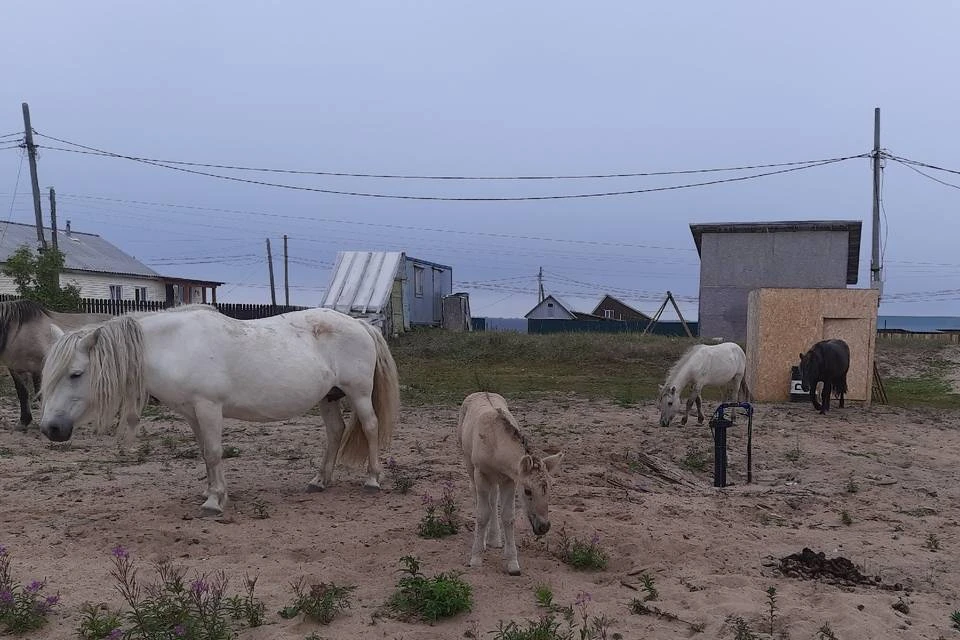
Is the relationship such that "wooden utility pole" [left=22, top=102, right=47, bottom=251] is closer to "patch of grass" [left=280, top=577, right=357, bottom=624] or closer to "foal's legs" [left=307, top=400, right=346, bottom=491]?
"foal's legs" [left=307, top=400, right=346, bottom=491]

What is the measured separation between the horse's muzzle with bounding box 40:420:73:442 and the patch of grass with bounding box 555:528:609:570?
4019 mm

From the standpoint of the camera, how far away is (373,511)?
238 inches

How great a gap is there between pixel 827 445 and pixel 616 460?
3625 mm

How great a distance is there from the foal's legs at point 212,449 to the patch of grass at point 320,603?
199 cm

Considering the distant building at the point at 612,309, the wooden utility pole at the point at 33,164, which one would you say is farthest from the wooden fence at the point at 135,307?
the distant building at the point at 612,309

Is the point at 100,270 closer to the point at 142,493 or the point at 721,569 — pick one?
the point at 142,493

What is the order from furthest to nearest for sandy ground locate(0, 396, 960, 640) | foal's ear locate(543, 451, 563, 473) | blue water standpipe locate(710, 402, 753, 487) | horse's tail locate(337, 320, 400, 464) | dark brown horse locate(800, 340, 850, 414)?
dark brown horse locate(800, 340, 850, 414) < blue water standpipe locate(710, 402, 753, 487) < horse's tail locate(337, 320, 400, 464) < foal's ear locate(543, 451, 563, 473) < sandy ground locate(0, 396, 960, 640)

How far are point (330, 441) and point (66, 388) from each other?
7.85 feet

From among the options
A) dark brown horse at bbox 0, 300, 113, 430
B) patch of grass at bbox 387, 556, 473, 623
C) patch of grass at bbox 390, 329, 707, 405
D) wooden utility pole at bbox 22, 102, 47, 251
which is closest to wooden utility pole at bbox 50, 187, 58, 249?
wooden utility pole at bbox 22, 102, 47, 251

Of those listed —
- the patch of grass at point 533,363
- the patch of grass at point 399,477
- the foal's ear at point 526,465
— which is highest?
the foal's ear at point 526,465

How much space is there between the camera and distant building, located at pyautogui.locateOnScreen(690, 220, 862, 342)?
87.4 ft

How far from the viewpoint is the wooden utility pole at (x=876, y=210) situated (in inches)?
843

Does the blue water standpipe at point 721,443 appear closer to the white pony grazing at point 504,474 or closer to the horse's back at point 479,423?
the horse's back at point 479,423

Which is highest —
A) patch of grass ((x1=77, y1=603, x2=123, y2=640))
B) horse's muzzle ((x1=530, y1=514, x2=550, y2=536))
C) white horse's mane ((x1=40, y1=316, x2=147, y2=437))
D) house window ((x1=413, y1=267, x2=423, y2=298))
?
house window ((x1=413, y1=267, x2=423, y2=298))
